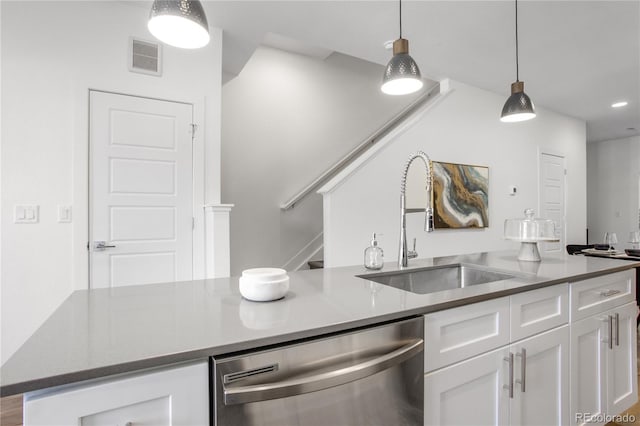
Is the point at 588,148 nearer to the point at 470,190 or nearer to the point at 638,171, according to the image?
the point at 638,171

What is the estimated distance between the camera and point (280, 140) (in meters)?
4.25

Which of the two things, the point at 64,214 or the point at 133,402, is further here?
the point at 64,214

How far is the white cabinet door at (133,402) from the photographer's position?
0.59m

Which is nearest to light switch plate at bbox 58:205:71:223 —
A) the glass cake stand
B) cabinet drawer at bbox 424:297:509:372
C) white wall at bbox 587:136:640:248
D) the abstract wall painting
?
cabinet drawer at bbox 424:297:509:372

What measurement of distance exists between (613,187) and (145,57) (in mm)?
8874

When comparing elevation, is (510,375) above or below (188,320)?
below

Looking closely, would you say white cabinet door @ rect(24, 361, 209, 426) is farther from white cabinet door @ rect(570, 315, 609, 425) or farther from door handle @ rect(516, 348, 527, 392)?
white cabinet door @ rect(570, 315, 609, 425)

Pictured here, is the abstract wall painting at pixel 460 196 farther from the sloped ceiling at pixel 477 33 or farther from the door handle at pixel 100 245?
the door handle at pixel 100 245

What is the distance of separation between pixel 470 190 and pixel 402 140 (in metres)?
1.26

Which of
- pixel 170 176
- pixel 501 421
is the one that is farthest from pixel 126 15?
pixel 501 421

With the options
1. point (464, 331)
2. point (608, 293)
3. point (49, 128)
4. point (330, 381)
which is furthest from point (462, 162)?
point (49, 128)

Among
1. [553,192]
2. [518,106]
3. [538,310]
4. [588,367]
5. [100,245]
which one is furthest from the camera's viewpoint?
[553,192]

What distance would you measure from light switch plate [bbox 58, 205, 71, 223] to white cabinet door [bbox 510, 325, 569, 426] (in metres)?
2.81

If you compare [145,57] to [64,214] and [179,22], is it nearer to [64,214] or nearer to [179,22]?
[64,214]
